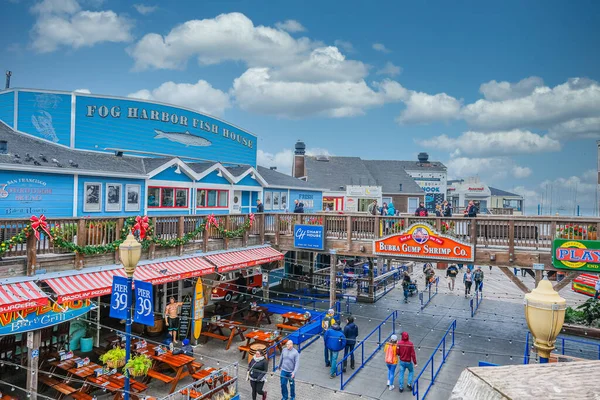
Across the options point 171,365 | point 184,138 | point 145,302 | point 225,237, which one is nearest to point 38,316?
point 145,302

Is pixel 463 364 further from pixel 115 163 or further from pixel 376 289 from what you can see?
pixel 115 163

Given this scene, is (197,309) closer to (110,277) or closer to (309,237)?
(110,277)

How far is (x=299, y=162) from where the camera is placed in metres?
47.9

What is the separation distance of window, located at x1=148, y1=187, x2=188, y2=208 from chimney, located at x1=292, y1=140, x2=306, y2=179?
1008 inches

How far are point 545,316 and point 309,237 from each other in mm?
15252

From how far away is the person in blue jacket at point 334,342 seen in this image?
12.9m

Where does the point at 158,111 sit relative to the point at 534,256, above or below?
above

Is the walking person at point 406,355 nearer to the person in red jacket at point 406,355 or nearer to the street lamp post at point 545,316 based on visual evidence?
the person in red jacket at point 406,355

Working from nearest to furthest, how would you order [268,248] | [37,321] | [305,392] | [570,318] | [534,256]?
[37,321] → [305,392] → [534,256] → [570,318] → [268,248]

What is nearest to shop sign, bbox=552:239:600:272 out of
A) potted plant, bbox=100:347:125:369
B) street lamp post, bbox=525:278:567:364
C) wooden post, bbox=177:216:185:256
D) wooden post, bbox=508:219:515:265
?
wooden post, bbox=508:219:515:265

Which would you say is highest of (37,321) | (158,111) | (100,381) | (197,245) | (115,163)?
(158,111)

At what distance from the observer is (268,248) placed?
67.2 feet

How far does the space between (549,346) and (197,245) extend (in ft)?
46.5

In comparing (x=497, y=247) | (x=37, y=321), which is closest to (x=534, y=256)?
(x=497, y=247)
